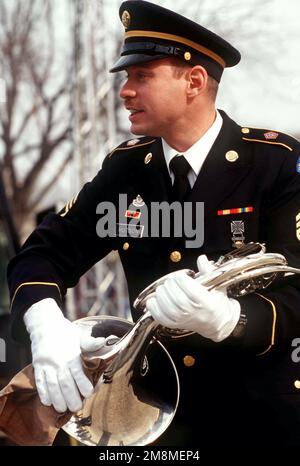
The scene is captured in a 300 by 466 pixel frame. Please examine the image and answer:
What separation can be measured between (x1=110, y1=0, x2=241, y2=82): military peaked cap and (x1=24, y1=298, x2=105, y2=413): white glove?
859 mm

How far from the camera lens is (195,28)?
268 cm

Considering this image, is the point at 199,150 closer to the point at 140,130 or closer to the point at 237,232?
the point at 140,130

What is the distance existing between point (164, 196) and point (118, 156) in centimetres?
33

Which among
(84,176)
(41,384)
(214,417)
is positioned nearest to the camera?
(41,384)

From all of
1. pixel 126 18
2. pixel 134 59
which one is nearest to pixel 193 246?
pixel 134 59

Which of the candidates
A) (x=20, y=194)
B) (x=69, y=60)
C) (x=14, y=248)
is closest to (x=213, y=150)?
(x=14, y=248)

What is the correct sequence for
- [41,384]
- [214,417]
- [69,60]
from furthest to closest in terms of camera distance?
1. [69,60]
2. [214,417]
3. [41,384]

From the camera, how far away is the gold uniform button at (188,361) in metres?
2.59

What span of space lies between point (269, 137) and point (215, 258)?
467 millimetres

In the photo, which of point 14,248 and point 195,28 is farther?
point 14,248

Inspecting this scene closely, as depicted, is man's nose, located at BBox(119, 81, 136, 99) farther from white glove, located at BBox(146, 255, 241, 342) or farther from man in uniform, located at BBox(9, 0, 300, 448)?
white glove, located at BBox(146, 255, 241, 342)

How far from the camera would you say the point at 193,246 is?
2613mm
